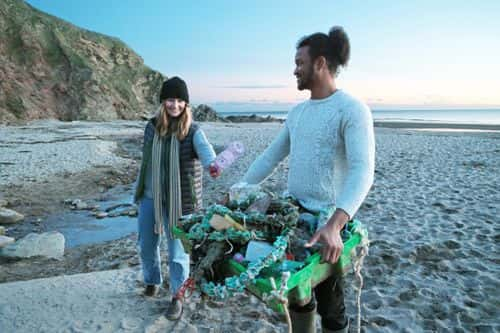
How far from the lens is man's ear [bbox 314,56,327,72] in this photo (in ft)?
6.09

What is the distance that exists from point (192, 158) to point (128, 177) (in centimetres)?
830

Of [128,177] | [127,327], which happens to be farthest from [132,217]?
[127,327]

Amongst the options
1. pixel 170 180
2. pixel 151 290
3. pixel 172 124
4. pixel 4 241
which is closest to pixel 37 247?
pixel 4 241

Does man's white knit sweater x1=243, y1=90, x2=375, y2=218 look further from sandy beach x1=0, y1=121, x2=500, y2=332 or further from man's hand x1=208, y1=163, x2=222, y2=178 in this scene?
sandy beach x1=0, y1=121, x2=500, y2=332

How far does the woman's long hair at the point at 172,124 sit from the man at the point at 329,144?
4.22 ft

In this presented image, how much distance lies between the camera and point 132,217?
24.2 ft

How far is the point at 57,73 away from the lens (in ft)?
107

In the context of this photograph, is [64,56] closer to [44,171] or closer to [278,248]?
[44,171]

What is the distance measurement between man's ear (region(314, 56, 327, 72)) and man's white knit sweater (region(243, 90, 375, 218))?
159 mm

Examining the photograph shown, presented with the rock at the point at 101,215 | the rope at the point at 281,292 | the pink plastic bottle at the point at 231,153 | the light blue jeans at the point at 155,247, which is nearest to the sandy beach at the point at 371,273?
the light blue jeans at the point at 155,247

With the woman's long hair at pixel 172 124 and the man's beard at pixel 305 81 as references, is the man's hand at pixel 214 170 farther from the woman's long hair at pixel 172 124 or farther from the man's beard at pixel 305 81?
the man's beard at pixel 305 81

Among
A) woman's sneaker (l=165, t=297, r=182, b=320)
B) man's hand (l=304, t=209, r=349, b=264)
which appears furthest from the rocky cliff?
man's hand (l=304, t=209, r=349, b=264)

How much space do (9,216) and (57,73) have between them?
30322mm

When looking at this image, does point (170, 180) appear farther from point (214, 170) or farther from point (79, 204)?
point (79, 204)
